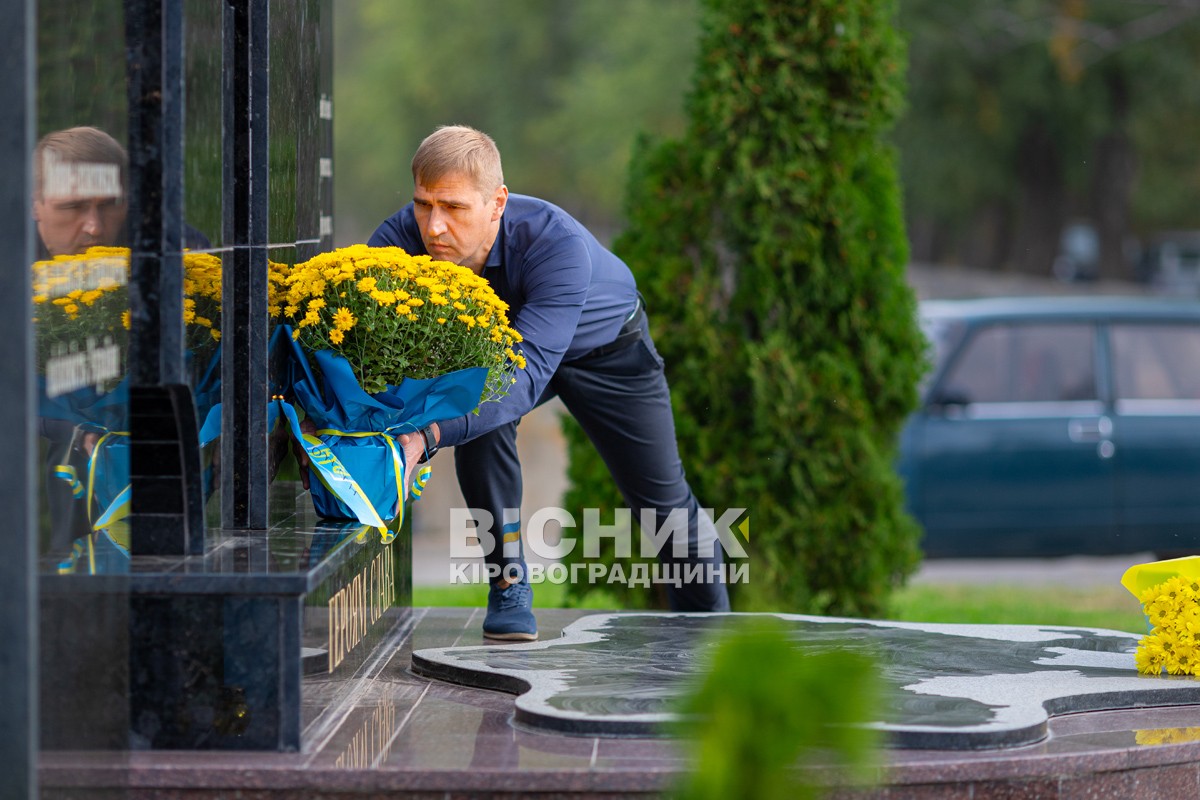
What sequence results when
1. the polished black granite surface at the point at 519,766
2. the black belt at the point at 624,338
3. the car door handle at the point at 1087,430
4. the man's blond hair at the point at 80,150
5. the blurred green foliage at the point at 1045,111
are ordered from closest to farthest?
the man's blond hair at the point at 80,150 < the polished black granite surface at the point at 519,766 < the black belt at the point at 624,338 < the car door handle at the point at 1087,430 < the blurred green foliage at the point at 1045,111

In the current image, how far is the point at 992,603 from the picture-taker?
30.2ft

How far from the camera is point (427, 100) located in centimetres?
3853

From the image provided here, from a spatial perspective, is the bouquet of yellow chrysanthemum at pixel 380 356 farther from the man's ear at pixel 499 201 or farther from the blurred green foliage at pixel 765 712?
the blurred green foliage at pixel 765 712

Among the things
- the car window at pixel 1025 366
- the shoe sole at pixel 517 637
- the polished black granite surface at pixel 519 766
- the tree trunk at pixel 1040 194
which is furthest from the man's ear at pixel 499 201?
the tree trunk at pixel 1040 194

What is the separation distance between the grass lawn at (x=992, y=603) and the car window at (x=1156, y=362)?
1.34m

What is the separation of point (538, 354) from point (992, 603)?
5342 mm

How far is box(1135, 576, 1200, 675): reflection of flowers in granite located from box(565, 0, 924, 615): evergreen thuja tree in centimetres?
213

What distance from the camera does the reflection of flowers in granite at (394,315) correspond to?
13.9 ft

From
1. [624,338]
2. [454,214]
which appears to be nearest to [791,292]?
[624,338]

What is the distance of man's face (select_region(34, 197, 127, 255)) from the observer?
3180 millimetres

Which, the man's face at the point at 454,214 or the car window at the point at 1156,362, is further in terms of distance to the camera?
the car window at the point at 1156,362

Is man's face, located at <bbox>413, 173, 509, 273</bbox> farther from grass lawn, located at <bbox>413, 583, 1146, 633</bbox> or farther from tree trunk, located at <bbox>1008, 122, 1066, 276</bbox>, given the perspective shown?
tree trunk, located at <bbox>1008, 122, 1066, 276</bbox>

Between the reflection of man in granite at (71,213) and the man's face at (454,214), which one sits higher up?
the man's face at (454,214)

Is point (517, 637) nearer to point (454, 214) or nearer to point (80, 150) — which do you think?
point (454, 214)
